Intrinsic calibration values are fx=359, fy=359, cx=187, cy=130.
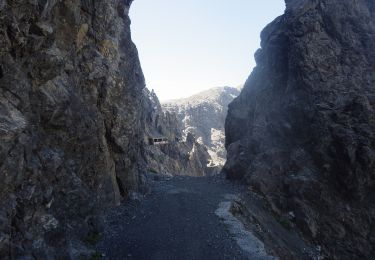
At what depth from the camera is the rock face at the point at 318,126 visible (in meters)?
44.2

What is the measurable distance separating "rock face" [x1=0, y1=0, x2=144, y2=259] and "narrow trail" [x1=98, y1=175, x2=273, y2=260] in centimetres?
233

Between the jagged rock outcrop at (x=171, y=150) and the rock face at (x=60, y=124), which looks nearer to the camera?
the rock face at (x=60, y=124)

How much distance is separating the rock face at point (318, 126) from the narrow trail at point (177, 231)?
10727 millimetres

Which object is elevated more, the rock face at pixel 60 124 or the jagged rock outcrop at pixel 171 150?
the rock face at pixel 60 124

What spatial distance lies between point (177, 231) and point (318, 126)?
27.9 m

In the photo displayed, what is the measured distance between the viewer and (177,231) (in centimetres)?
3070

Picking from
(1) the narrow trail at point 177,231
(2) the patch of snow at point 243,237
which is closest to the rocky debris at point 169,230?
(1) the narrow trail at point 177,231

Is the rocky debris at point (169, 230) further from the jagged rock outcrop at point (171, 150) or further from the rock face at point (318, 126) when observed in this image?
the jagged rock outcrop at point (171, 150)

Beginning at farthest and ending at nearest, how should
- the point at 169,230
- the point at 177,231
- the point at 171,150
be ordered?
the point at 171,150 → the point at 169,230 → the point at 177,231

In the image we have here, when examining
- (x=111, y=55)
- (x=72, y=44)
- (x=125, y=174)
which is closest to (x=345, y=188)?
(x=125, y=174)

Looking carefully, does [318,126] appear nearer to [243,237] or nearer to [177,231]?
[243,237]

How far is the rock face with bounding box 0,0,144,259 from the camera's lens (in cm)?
1923

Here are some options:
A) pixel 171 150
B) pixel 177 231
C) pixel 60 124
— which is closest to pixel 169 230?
pixel 177 231

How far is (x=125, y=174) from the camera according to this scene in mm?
41625
